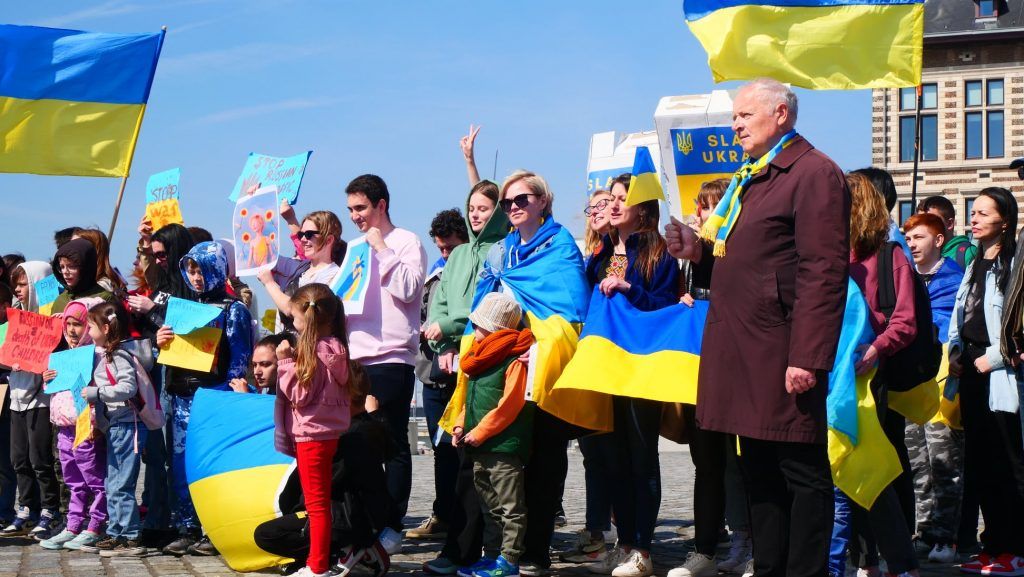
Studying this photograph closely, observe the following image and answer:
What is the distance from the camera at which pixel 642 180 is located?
6586 millimetres

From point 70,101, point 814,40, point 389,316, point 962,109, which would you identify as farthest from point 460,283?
point 962,109

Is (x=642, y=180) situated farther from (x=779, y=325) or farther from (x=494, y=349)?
(x=779, y=325)

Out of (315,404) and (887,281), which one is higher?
(887,281)

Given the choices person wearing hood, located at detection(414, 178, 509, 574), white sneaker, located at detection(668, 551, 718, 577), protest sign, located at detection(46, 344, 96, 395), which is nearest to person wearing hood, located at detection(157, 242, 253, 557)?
protest sign, located at detection(46, 344, 96, 395)

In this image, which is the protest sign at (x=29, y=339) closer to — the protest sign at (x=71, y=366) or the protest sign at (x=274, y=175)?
the protest sign at (x=71, y=366)

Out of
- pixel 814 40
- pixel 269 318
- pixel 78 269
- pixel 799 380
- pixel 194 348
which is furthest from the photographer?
pixel 269 318

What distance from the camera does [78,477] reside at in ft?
25.9

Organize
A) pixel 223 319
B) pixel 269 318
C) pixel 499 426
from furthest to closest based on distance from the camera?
pixel 269 318, pixel 223 319, pixel 499 426

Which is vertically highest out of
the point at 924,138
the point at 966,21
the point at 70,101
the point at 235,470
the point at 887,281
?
the point at 966,21

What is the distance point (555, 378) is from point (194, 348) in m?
2.31

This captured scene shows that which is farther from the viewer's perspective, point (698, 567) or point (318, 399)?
point (698, 567)

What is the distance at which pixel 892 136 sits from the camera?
142 feet

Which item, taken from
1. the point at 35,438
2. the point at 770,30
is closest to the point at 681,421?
the point at 770,30

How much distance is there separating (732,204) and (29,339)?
520 cm
